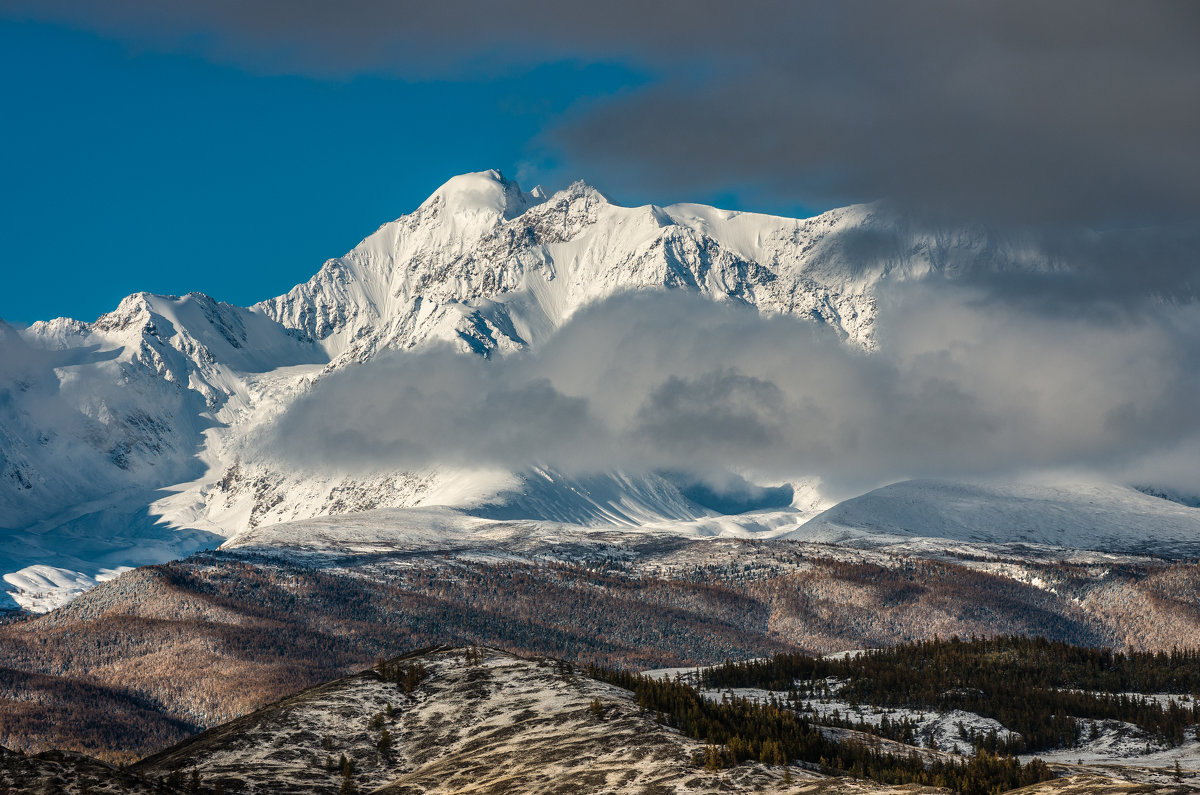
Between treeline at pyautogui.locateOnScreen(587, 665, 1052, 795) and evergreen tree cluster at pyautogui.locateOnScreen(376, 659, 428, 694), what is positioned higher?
evergreen tree cluster at pyautogui.locateOnScreen(376, 659, 428, 694)

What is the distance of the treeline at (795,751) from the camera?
11931 centimetres

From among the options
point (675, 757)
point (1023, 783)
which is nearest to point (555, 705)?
point (675, 757)

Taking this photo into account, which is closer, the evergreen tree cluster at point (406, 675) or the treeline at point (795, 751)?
the treeline at point (795, 751)

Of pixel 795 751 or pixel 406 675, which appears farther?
pixel 406 675

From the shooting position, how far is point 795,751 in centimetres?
13062

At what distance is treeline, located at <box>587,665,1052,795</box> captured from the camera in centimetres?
11931

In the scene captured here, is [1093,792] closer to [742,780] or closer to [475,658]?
[742,780]

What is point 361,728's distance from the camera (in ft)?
475

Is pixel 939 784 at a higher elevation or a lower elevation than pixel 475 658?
lower

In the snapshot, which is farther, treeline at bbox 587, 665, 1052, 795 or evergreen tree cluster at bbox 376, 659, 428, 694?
evergreen tree cluster at bbox 376, 659, 428, 694

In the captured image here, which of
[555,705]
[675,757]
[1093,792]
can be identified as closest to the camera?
[1093,792]

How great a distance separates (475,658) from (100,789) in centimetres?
6897

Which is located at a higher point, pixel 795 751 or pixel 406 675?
pixel 406 675

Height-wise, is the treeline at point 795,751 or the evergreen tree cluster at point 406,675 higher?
the evergreen tree cluster at point 406,675
